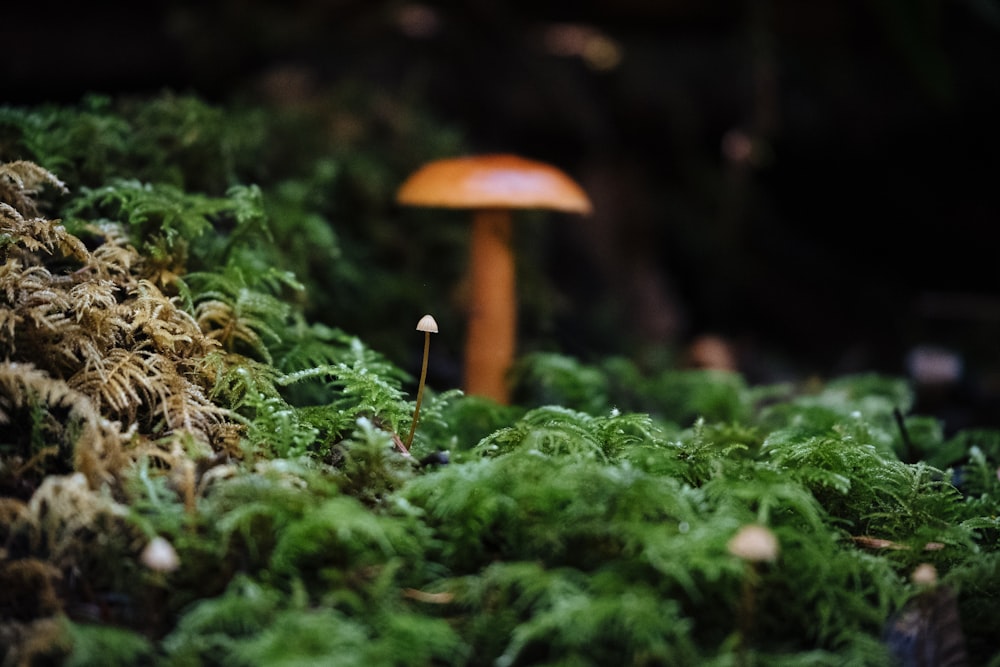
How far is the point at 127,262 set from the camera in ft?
5.13

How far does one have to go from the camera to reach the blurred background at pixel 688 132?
335cm

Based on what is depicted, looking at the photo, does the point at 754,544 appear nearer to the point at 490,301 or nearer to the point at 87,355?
the point at 87,355

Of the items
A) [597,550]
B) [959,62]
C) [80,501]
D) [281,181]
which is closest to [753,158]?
[959,62]

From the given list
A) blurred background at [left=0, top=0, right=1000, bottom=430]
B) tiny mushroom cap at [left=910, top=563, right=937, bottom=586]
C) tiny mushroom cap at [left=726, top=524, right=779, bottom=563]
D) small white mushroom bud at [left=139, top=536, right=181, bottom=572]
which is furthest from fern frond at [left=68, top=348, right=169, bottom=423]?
blurred background at [left=0, top=0, right=1000, bottom=430]

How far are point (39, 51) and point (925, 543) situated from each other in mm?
3922

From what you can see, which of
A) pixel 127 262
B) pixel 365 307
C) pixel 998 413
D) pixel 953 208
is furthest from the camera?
pixel 953 208

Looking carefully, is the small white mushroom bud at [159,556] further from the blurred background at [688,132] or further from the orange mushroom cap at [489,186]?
the blurred background at [688,132]

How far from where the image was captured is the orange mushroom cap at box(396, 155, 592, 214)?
7.57 ft

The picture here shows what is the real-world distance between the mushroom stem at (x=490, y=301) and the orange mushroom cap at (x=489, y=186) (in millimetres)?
291

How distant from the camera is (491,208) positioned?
2660 mm

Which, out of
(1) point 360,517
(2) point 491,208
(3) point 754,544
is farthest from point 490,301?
(3) point 754,544

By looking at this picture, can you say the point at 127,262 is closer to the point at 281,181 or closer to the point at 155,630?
the point at 155,630

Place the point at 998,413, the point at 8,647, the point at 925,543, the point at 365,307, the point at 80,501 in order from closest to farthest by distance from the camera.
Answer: the point at 8,647, the point at 80,501, the point at 925,543, the point at 365,307, the point at 998,413

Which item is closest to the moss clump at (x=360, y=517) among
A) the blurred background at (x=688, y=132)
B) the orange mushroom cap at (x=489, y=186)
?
the orange mushroom cap at (x=489, y=186)
